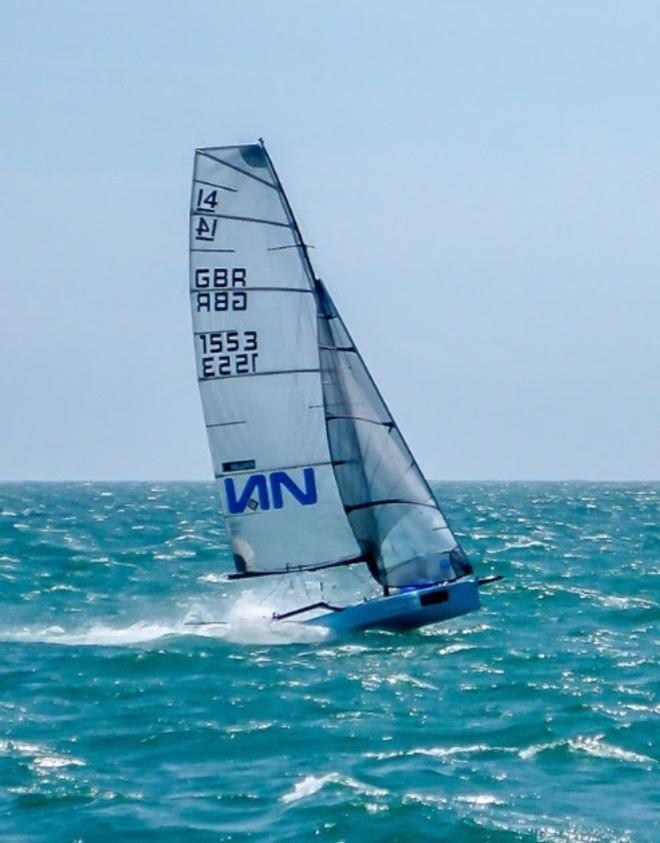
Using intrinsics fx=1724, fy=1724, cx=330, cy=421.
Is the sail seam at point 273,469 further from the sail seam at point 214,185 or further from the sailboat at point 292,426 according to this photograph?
the sail seam at point 214,185

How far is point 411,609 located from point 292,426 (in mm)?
3045

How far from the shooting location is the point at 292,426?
24109mm

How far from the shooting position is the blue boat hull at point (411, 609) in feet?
77.0

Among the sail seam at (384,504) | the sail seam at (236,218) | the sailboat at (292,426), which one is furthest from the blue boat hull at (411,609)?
the sail seam at (236,218)

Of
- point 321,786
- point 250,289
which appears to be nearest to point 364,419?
point 250,289

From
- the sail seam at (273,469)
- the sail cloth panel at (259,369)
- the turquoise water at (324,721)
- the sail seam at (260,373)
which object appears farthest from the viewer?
the sail seam at (273,469)

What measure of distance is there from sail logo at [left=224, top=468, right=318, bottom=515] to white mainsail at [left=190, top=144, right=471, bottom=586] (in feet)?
0.05

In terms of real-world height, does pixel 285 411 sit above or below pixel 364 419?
above

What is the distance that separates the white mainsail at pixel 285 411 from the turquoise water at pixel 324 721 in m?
1.32

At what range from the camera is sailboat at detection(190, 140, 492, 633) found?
23578 millimetres

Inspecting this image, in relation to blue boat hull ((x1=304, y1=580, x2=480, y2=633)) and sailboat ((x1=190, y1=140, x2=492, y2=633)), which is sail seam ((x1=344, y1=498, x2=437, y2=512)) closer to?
sailboat ((x1=190, y1=140, x2=492, y2=633))

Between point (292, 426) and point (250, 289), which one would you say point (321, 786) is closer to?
point (292, 426)

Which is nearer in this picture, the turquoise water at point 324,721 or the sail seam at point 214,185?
the turquoise water at point 324,721

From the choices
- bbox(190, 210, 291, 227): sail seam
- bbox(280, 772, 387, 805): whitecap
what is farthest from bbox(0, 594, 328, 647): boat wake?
bbox(280, 772, 387, 805): whitecap
